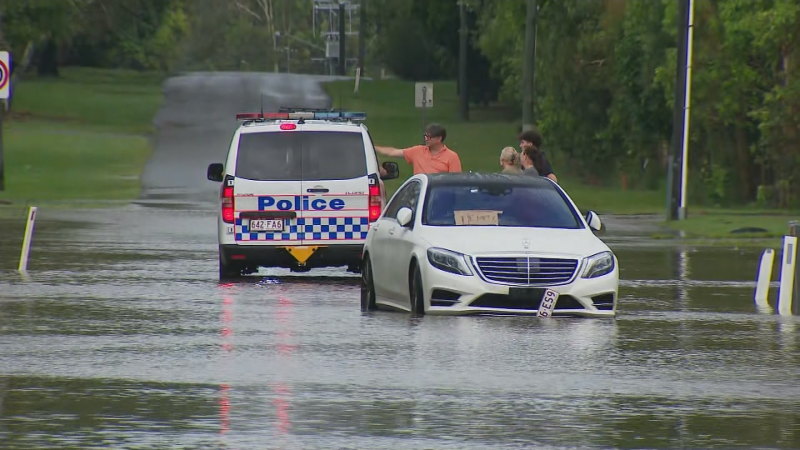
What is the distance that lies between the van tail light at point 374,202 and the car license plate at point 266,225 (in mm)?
1045

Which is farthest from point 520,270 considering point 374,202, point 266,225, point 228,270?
point 228,270

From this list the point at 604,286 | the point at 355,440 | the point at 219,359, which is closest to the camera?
the point at 355,440

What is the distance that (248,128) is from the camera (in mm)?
21016

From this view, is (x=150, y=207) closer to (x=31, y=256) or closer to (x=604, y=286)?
(x=31, y=256)

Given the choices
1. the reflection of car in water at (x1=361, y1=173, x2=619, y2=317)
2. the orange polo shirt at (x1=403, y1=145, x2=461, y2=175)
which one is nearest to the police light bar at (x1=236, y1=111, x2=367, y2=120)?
the orange polo shirt at (x1=403, y1=145, x2=461, y2=175)

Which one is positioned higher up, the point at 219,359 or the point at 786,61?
the point at 786,61

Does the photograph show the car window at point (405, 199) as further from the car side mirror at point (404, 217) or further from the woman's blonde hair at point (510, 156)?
the woman's blonde hair at point (510, 156)

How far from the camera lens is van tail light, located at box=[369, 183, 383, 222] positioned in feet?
68.4

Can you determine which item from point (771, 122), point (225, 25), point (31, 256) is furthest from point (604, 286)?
point (225, 25)

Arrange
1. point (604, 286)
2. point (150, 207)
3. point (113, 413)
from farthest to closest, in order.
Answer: point (150, 207), point (604, 286), point (113, 413)

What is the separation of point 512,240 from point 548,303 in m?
0.67

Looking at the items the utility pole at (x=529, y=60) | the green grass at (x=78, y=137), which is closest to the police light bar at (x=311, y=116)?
the green grass at (x=78, y=137)

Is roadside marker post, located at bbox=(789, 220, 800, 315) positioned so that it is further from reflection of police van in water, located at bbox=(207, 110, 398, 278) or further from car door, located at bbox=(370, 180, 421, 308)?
reflection of police van in water, located at bbox=(207, 110, 398, 278)

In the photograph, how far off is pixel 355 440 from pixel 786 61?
36.2m
